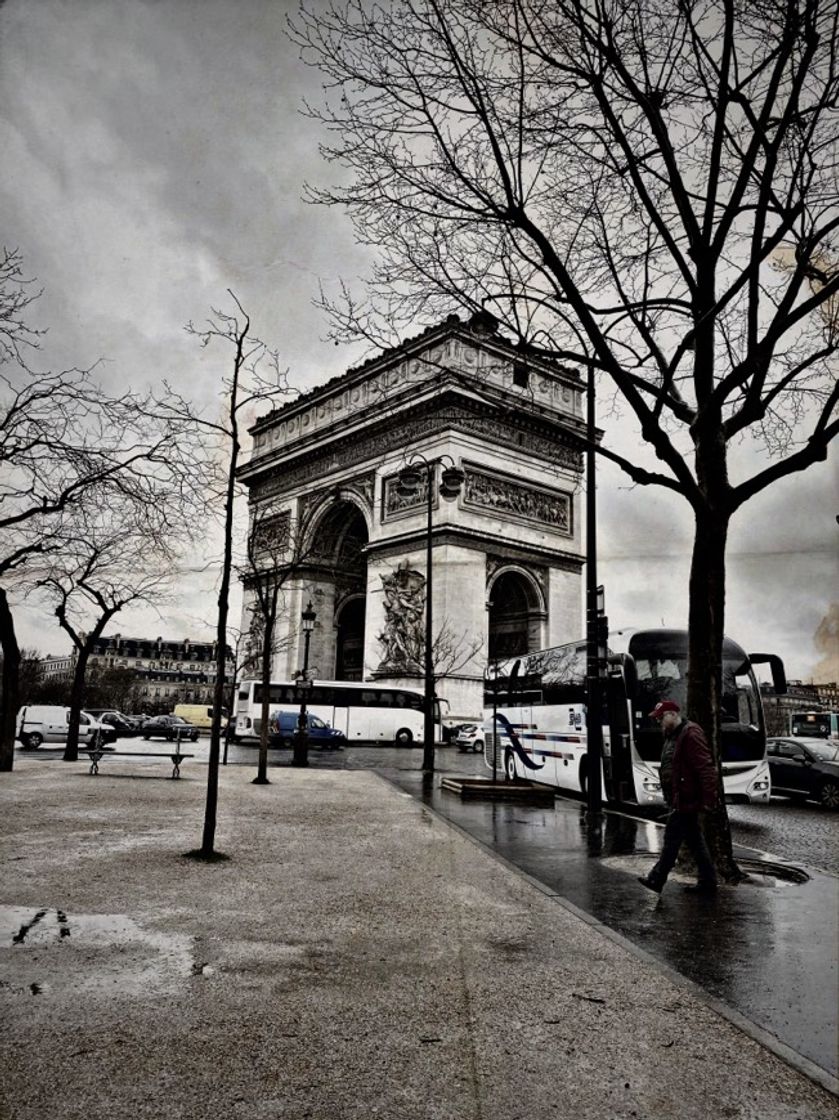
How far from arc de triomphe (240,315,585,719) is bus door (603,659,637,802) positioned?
21.1m

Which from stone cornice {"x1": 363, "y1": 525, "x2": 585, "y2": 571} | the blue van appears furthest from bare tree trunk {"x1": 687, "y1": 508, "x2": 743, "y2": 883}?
stone cornice {"x1": 363, "y1": 525, "x2": 585, "y2": 571}

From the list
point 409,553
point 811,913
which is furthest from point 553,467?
point 811,913

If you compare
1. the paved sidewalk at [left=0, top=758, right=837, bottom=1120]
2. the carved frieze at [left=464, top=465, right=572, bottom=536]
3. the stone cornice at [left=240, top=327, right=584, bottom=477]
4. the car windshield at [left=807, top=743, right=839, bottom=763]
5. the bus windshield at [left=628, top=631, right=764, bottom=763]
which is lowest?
the paved sidewalk at [left=0, top=758, right=837, bottom=1120]

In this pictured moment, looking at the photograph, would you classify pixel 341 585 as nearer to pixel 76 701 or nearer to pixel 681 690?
pixel 76 701

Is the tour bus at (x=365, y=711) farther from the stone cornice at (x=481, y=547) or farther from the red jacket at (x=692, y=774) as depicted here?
the red jacket at (x=692, y=774)

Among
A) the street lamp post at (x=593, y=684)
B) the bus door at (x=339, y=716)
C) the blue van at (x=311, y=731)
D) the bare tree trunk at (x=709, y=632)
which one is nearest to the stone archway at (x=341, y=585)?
the bus door at (x=339, y=716)

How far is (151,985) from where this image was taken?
177 inches

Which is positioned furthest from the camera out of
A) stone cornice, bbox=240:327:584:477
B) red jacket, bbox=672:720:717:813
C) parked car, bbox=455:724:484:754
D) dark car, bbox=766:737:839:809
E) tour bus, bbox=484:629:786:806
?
stone cornice, bbox=240:327:584:477

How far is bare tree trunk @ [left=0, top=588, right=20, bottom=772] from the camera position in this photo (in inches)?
723

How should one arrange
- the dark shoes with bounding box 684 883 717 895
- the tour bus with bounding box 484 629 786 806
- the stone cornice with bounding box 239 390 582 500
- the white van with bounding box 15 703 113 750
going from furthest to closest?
the stone cornice with bounding box 239 390 582 500, the white van with bounding box 15 703 113 750, the tour bus with bounding box 484 629 786 806, the dark shoes with bounding box 684 883 717 895

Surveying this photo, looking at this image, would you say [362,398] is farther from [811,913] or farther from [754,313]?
[811,913]

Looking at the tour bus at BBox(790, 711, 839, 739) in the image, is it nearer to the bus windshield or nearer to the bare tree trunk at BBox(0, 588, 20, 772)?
the bus windshield

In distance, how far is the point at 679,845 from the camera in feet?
26.1

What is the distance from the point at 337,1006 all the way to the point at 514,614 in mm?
42995
